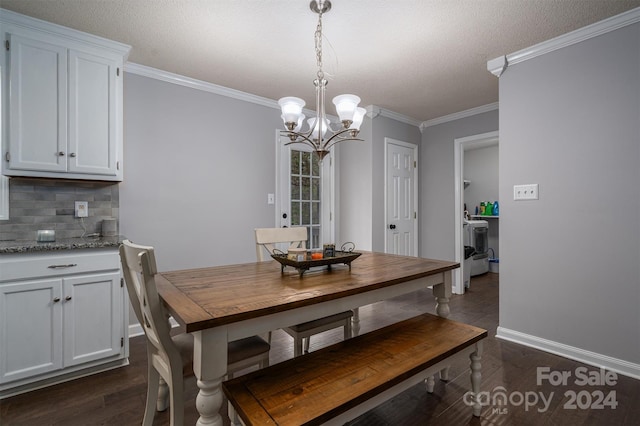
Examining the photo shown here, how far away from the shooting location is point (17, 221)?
2240 mm

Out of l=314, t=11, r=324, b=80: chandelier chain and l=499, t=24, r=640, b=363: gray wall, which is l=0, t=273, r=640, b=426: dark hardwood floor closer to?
l=499, t=24, r=640, b=363: gray wall

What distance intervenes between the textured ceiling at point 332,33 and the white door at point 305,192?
3.00ft

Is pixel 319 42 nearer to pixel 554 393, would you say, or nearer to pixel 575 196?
pixel 575 196

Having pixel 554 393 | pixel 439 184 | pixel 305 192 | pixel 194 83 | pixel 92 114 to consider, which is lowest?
pixel 554 393

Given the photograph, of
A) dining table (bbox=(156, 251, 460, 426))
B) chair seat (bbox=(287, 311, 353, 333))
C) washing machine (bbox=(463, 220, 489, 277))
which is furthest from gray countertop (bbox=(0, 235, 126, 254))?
washing machine (bbox=(463, 220, 489, 277))

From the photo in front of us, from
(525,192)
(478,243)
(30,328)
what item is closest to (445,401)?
(525,192)

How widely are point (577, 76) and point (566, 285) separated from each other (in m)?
1.63

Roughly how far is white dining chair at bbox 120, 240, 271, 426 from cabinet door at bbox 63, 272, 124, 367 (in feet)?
2.99

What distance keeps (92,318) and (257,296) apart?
1600 millimetres

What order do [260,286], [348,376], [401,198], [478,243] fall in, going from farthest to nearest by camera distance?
[478,243]
[401,198]
[260,286]
[348,376]

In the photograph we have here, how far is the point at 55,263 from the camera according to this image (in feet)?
6.40

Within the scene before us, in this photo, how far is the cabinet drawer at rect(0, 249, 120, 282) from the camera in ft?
6.00

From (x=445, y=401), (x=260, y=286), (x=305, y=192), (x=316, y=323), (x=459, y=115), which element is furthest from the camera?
(x=459, y=115)

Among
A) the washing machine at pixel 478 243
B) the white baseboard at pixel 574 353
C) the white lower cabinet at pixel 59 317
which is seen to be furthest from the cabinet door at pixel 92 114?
the washing machine at pixel 478 243
